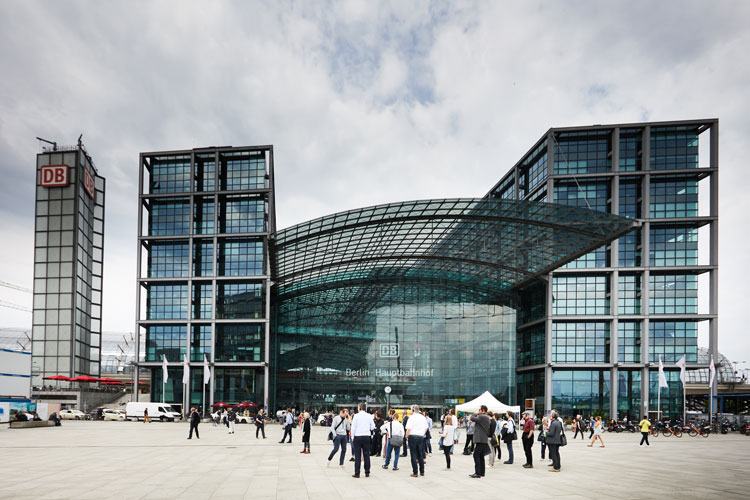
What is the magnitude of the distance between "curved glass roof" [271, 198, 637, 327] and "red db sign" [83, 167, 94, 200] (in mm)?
41898

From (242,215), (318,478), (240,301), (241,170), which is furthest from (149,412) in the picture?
(318,478)

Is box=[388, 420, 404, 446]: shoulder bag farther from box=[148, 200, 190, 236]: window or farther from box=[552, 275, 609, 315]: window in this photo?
box=[148, 200, 190, 236]: window

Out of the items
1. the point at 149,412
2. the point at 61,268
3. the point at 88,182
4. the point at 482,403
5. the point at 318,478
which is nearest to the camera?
the point at 318,478

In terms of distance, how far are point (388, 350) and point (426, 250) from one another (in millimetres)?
11183

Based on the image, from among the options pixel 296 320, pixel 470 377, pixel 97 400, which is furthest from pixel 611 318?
pixel 97 400

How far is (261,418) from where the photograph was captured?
32.3 m

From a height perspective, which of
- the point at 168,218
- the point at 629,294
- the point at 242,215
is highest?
the point at 242,215

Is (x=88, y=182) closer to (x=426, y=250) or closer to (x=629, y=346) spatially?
(x=426, y=250)

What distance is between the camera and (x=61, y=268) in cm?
8775

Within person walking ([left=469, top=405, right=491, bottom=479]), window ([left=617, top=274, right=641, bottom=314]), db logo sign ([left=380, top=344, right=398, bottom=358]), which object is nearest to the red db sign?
db logo sign ([left=380, top=344, right=398, bottom=358])

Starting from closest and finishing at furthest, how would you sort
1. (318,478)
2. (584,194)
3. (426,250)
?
(318,478), (584,194), (426,250)

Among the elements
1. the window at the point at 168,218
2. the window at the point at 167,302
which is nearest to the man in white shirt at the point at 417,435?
the window at the point at 167,302

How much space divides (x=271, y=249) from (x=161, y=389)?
22085 mm

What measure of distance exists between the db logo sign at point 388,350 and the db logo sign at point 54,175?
54.2 metres
